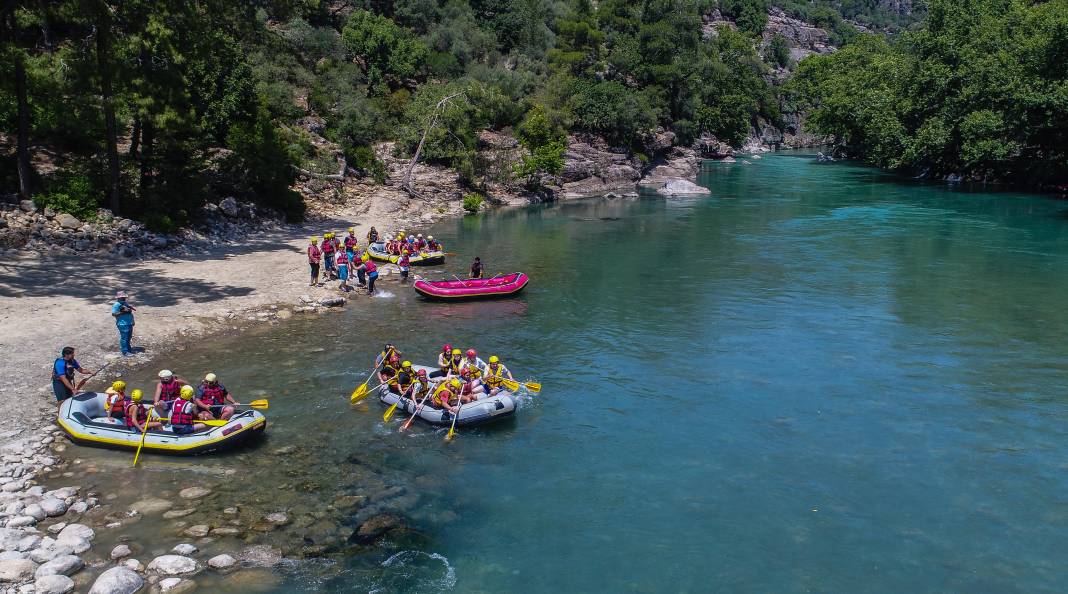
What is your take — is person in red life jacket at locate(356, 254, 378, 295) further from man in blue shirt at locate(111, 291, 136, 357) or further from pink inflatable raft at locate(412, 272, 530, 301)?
man in blue shirt at locate(111, 291, 136, 357)

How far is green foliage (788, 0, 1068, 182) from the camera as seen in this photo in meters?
52.4

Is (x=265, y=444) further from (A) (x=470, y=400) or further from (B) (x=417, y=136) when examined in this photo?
(B) (x=417, y=136)

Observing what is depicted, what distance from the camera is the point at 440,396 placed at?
59.5 feet

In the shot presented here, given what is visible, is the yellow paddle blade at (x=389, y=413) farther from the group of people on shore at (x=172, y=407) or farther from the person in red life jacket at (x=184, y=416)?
the person in red life jacket at (x=184, y=416)

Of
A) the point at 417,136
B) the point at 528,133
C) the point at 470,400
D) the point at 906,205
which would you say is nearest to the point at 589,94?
the point at 528,133

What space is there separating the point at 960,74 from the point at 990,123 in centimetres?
686

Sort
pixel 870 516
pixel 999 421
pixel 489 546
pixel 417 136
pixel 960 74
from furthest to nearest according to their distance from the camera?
1. pixel 960 74
2. pixel 417 136
3. pixel 999 421
4. pixel 870 516
5. pixel 489 546

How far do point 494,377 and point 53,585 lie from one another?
33.2 ft

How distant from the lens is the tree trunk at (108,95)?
2819cm

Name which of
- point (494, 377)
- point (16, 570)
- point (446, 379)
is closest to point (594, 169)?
point (494, 377)

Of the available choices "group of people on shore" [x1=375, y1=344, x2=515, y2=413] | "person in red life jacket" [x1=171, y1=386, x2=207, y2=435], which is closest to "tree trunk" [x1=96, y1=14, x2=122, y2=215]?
"group of people on shore" [x1=375, y1=344, x2=515, y2=413]

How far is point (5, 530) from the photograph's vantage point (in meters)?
12.6

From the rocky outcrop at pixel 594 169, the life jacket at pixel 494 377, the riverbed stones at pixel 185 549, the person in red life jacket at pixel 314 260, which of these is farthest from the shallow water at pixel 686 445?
the rocky outcrop at pixel 594 169

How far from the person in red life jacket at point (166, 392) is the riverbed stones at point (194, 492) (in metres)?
2.61
